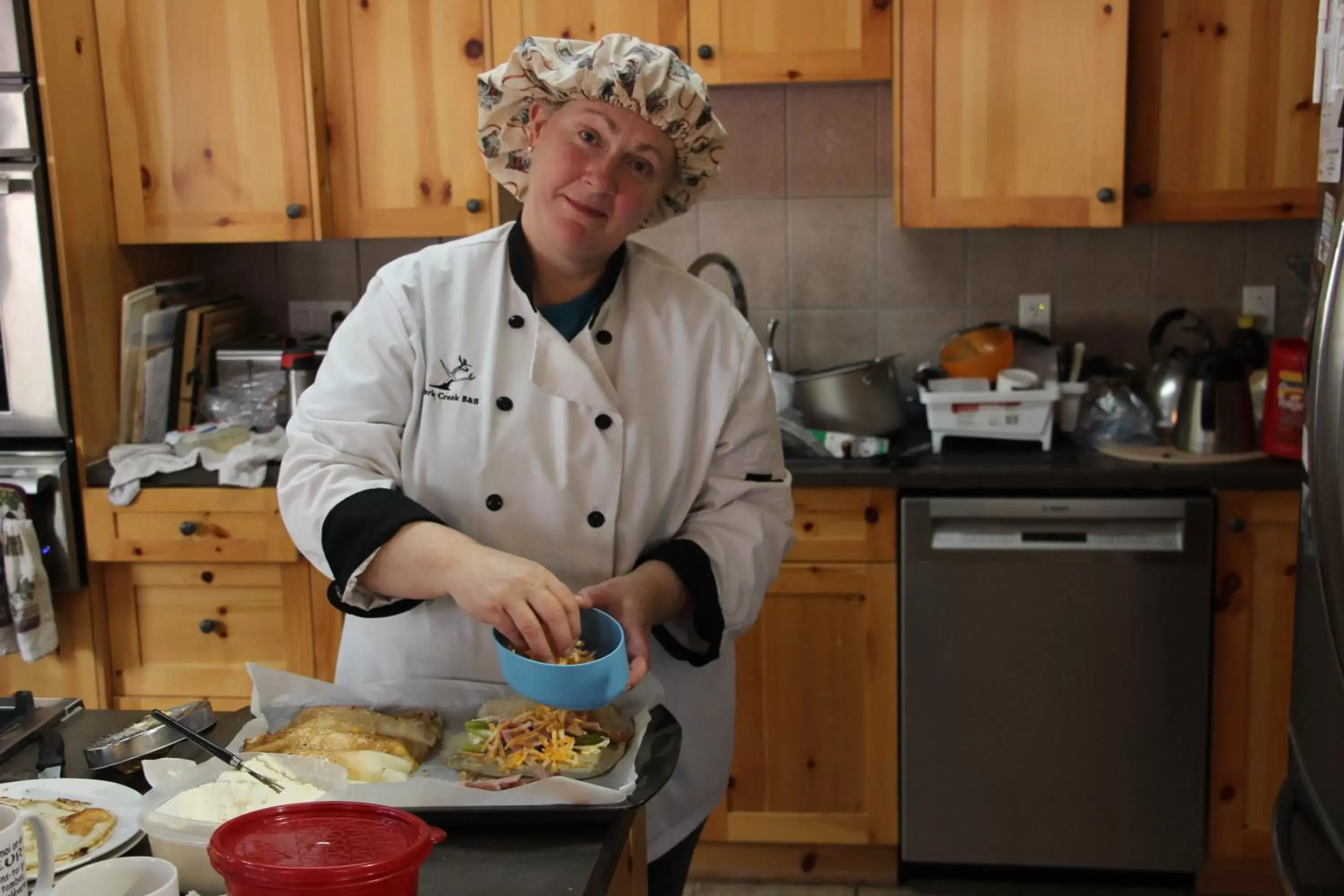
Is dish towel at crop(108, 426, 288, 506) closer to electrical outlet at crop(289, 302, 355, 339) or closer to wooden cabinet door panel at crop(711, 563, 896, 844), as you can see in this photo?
electrical outlet at crop(289, 302, 355, 339)

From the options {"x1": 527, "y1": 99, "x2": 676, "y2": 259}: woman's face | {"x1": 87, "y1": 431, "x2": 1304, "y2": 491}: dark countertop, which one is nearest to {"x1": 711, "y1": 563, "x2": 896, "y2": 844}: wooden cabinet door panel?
{"x1": 87, "y1": 431, "x2": 1304, "y2": 491}: dark countertop

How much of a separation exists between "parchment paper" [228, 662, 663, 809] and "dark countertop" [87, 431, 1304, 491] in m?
1.22

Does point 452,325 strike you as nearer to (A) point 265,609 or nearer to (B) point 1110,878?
(A) point 265,609

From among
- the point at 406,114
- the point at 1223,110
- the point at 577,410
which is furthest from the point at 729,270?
the point at 577,410

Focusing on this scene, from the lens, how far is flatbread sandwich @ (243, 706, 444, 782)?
3.86ft

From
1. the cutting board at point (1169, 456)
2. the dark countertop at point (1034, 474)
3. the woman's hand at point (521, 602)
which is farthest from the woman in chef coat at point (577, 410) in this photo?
the cutting board at point (1169, 456)

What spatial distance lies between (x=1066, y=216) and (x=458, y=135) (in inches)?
48.7

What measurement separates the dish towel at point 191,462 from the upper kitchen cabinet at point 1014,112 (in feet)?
4.04

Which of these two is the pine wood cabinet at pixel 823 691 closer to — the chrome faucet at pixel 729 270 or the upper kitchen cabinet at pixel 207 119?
the chrome faucet at pixel 729 270

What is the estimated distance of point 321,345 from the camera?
296 cm

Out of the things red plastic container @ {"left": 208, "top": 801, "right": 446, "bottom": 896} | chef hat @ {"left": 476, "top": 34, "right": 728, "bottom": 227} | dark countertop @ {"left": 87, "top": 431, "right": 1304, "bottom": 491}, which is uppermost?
chef hat @ {"left": 476, "top": 34, "right": 728, "bottom": 227}

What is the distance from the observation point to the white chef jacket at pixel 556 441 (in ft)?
5.07

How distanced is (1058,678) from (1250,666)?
36cm

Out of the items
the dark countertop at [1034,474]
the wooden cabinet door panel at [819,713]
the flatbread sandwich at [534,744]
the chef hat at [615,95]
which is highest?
the chef hat at [615,95]
